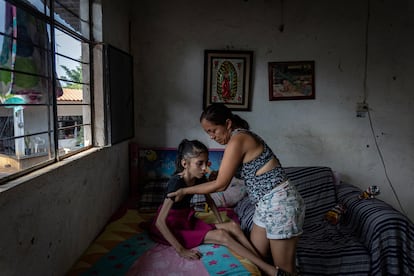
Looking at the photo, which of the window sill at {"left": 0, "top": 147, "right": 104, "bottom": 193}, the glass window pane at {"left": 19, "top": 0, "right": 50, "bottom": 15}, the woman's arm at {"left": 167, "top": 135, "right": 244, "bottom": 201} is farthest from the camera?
the woman's arm at {"left": 167, "top": 135, "right": 244, "bottom": 201}

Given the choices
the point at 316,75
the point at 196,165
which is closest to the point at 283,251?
the point at 196,165

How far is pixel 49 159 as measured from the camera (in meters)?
1.58

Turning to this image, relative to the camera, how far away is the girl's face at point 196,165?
202 cm

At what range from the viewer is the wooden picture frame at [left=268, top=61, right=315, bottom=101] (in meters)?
3.03

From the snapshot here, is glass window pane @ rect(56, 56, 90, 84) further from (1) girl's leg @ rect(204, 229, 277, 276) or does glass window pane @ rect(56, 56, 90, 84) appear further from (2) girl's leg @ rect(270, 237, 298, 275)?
(2) girl's leg @ rect(270, 237, 298, 275)

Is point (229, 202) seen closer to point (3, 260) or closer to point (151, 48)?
point (151, 48)

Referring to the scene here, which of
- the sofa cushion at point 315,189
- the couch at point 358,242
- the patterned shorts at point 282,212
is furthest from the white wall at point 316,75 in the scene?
the patterned shorts at point 282,212

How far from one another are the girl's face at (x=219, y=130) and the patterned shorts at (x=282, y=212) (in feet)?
1.28

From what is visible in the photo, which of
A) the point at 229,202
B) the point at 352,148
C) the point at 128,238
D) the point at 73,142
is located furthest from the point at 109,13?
the point at 352,148

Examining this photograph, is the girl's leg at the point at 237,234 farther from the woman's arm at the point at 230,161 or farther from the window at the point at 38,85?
the window at the point at 38,85

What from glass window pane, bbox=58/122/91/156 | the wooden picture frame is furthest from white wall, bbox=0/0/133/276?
the wooden picture frame

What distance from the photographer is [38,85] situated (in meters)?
1.51

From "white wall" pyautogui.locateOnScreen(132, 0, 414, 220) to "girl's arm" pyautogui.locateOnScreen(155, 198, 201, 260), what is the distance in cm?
130

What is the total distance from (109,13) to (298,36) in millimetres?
1771
